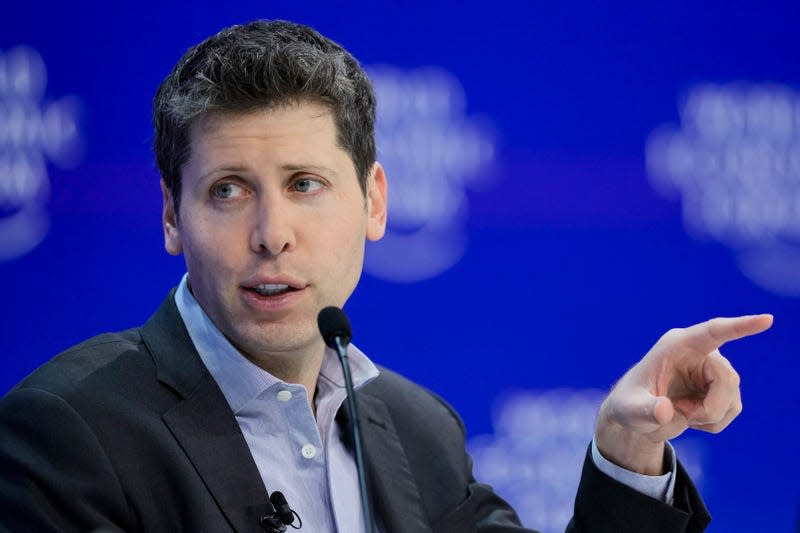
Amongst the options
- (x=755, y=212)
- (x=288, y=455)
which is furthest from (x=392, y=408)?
(x=755, y=212)

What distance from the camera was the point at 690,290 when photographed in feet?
11.8

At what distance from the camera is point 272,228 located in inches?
80.4

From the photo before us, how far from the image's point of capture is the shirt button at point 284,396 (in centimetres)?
221

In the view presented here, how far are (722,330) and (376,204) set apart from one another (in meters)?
0.84

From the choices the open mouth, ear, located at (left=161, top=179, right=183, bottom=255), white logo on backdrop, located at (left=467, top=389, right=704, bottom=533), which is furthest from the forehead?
white logo on backdrop, located at (left=467, top=389, right=704, bottom=533)

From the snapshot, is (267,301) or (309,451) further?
(309,451)

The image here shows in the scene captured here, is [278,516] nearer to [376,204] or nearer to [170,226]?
[170,226]

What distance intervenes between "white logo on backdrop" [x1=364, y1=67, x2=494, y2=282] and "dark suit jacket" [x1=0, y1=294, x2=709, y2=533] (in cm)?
105

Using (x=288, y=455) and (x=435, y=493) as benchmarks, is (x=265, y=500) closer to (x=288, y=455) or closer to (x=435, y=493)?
(x=288, y=455)

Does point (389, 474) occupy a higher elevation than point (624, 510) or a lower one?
higher

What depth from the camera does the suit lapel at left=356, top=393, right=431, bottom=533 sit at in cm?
230

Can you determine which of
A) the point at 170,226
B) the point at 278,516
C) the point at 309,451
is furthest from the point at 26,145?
the point at 278,516

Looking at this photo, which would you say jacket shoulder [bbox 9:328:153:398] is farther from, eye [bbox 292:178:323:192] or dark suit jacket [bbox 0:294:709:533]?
eye [bbox 292:178:323:192]

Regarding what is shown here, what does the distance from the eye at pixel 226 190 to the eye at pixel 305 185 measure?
0.10m
